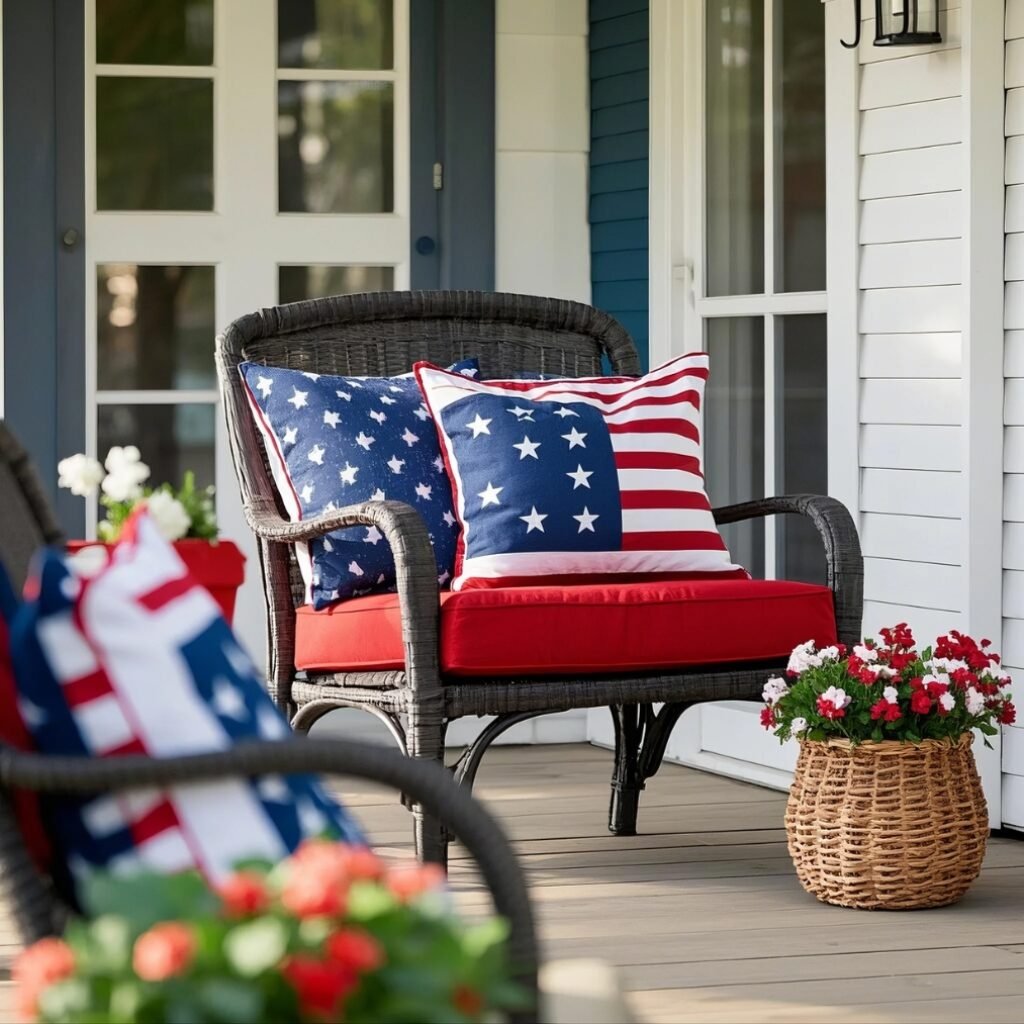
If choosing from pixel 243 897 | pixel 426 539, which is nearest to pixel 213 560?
pixel 426 539

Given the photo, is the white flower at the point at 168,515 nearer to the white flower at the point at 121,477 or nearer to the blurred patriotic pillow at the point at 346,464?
the white flower at the point at 121,477

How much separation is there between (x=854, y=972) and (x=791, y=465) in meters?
1.67

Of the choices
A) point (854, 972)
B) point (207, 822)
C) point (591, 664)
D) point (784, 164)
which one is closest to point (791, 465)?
point (784, 164)

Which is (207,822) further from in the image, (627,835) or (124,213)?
(124,213)

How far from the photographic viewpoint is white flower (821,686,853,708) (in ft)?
8.81

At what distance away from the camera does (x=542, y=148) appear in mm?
4441

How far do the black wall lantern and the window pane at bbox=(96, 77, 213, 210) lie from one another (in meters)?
1.67

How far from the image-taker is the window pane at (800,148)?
380cm

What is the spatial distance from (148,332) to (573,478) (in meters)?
1.65

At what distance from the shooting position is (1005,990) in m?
2.31

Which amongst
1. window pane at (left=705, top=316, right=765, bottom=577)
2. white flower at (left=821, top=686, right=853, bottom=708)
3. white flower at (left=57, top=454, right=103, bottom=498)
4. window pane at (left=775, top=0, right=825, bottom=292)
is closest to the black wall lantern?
window pane at (left=775, top=0, right=825, bottom=292)

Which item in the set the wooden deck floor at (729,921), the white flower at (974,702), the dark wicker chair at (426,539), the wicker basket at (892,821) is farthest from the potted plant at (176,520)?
the white flower at (974,702)

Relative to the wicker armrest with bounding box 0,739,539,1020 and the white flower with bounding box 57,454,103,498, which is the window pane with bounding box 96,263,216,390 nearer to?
the white flower with bounding box 57,454,103,498

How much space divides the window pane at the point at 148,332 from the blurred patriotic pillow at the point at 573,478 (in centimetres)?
130
